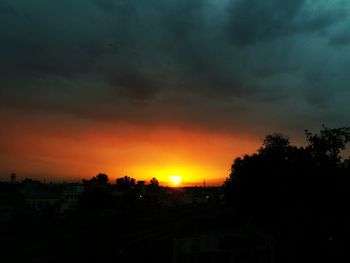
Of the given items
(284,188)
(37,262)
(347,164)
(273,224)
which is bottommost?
(37,262)

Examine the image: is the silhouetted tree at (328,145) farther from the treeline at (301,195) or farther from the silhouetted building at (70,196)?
the silhouetted building at (70,196)

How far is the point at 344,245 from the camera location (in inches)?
1896

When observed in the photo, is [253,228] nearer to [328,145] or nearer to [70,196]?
[328,145]

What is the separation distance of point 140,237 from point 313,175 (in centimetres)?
2905

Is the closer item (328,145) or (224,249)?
(224,249)

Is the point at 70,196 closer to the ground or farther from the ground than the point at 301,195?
farther from the ground

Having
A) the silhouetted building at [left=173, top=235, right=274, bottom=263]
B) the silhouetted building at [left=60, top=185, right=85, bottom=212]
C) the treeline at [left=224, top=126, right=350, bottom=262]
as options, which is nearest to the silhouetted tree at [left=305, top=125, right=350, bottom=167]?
the treeline at [left=224, top=126, right=350, bottom=262]

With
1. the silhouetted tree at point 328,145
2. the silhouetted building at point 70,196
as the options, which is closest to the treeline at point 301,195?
the silhouetted tree at point 328,145

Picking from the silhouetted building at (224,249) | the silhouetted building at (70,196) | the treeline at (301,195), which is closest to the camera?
the silhouetted building at (224,249)

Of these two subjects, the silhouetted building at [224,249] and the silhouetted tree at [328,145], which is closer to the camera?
the silhouetted building at [224,249]

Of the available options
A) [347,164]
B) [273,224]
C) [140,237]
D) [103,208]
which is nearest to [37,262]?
[140,237]

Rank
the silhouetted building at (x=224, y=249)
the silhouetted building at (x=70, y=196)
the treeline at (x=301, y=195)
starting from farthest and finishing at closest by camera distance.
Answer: the silhouetted building at (x=70, y=196)
the treeline at (x=301, y=195)
the silhouetted building at (x=224, y=249)

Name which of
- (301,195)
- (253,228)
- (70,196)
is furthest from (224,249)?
(70,196)

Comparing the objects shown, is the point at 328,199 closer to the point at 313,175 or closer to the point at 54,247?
the point at 313,175
